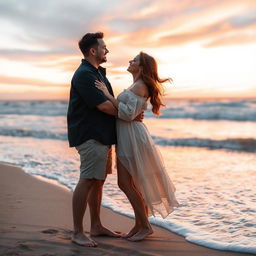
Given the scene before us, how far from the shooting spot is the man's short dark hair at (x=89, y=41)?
415cm

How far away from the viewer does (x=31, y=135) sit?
15852 millimetres

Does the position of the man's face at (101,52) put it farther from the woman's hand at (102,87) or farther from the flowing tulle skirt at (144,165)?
the flowing tulle skirt at (144,165)

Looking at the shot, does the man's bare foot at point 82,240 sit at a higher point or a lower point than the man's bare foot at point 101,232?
higher

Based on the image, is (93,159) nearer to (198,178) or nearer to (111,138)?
(111,138)

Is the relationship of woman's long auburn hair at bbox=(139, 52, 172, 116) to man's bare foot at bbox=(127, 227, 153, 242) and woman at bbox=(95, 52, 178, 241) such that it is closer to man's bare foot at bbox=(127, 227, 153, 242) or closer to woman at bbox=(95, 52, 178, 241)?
woman at bbox=(95, 52, 178, 241)

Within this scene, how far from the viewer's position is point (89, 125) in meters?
4.02

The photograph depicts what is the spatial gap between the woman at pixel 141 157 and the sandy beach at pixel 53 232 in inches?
11.3

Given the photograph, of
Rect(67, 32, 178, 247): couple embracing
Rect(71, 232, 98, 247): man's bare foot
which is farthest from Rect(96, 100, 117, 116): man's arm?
Rect(71, 232, 98, 247): man's bare foot

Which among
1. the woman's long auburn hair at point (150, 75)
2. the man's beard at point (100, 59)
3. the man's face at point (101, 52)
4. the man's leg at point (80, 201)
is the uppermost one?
the man's face at point (101, 52)

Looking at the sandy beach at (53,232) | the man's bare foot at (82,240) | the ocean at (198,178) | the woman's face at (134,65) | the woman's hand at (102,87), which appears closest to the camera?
the sandy beach at (53,232)

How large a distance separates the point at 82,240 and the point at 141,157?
992 millimetres

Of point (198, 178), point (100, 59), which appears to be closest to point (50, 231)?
point (100, 59)

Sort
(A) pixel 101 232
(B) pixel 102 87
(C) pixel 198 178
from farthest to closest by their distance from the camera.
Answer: (C) pixel 198 178 < (A) pixel 101 232 < (B) pixel 102 87

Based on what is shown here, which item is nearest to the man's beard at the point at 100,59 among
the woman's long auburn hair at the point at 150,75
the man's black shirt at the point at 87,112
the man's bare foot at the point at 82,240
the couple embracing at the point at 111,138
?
the couple embracing at the point at 111,138
